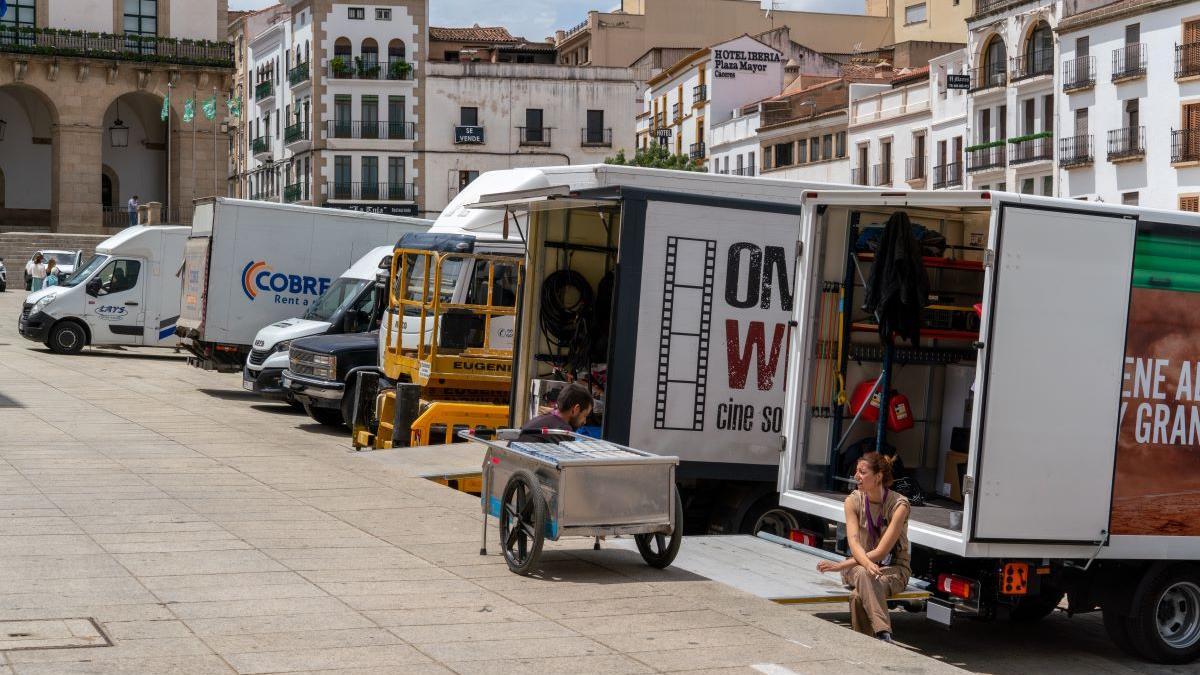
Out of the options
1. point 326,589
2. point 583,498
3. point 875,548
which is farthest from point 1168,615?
point 326,589

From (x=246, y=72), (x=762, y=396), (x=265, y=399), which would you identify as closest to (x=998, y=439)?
(x=762, y=396)

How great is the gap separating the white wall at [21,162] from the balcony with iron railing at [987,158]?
124 feet

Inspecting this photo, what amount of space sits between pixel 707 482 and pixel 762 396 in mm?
823

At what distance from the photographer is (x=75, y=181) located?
2532 inches

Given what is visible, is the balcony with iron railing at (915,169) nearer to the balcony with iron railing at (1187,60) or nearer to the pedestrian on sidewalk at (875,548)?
the balcony with iron railing at (1187,60)

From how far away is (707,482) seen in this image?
42.7 feet

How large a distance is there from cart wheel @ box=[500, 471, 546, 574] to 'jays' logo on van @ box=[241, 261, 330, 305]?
53.9ft

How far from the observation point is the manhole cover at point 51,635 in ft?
25.7

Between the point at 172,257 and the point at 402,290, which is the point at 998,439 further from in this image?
the point at 172,257

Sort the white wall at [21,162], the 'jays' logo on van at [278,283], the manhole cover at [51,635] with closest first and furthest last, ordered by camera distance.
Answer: the manhole cover at [51,635] → the 'jays' logo on van at [278,283] → the white wall at [21,162]

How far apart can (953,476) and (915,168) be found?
45.8m

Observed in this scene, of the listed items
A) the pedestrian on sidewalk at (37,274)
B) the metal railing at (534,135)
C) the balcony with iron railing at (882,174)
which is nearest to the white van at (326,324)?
the pedestrian on sidewalk at (37,274)

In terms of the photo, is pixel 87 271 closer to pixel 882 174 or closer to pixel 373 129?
pixel 882 174

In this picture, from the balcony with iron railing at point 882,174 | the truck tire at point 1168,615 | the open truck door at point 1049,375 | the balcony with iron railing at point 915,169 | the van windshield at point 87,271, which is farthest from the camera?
the balcony with iron railing at point 882,174
